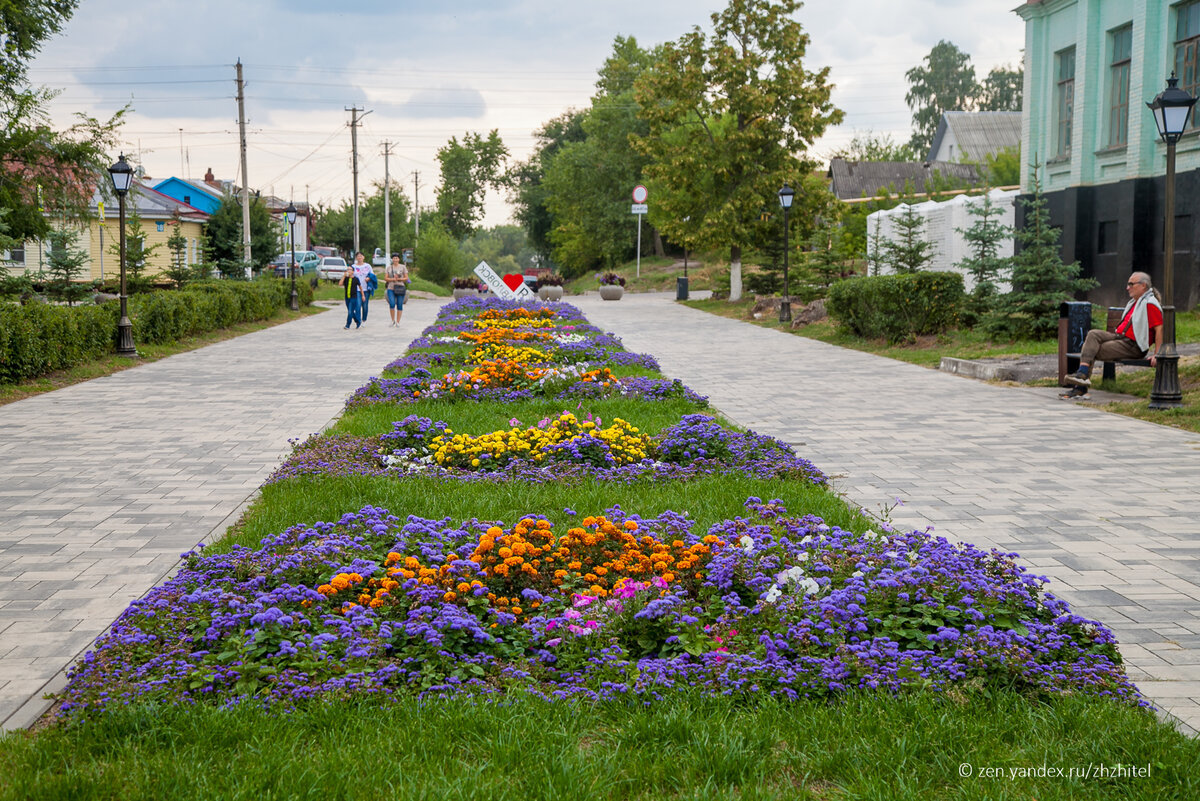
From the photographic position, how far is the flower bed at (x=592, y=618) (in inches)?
149

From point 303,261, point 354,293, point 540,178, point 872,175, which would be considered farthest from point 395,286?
point 540,178

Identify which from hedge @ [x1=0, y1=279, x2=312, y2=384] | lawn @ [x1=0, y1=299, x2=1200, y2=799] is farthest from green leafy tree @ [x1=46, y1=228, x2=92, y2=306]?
lawn @ [x1=0, y1=299, x2=1200, y2=799]

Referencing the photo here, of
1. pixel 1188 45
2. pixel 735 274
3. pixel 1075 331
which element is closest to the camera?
pixel 1075 331

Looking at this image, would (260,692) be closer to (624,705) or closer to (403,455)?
(624,705)

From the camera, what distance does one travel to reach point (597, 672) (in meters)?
3.88

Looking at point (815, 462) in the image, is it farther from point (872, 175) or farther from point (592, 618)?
point (872, 175)

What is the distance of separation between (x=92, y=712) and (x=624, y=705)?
1.77m

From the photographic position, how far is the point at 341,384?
539 inches

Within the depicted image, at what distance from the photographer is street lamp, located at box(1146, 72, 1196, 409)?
1095 centimetres

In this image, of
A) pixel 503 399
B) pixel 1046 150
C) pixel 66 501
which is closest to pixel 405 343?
pixel 503 399

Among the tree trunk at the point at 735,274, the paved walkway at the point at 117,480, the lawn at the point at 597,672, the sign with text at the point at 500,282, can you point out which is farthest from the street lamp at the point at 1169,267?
the tree trunk at the point at 735,274

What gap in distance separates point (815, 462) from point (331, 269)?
56925mm

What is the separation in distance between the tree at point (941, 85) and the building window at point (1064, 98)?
70.3 meters

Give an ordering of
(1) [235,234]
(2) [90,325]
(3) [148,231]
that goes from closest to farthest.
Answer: (2) [90,325], (1) [235,234], (3) [148,231]
